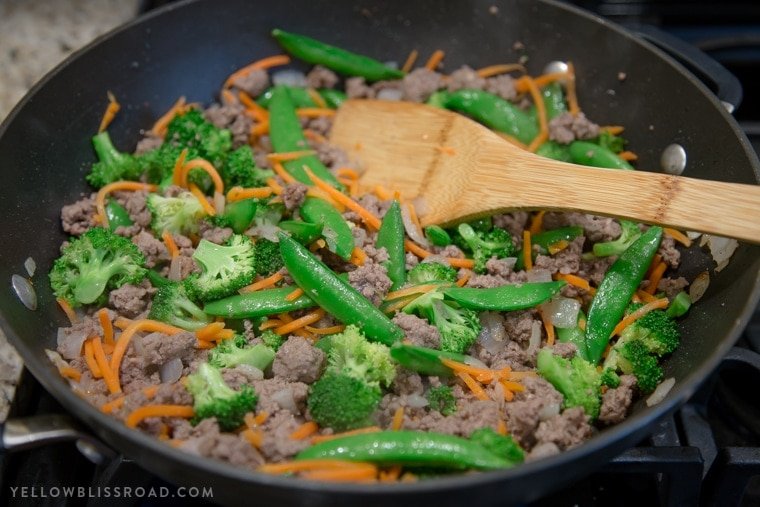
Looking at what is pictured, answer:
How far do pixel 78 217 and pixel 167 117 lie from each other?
560 millimetres

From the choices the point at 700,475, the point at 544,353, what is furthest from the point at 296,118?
the point at 700,475

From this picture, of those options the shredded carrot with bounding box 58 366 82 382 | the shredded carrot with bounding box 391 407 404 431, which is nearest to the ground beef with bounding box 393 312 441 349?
the shredded carrot with bounding box 391 407 404 431

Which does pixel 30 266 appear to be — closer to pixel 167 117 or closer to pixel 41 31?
pixel 167 117

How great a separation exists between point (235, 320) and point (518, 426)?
2.92 feet

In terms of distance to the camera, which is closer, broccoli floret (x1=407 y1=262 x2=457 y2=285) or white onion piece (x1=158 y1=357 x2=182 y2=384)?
white onion piece (x1=158 y1=357 x2=182 y2=384)

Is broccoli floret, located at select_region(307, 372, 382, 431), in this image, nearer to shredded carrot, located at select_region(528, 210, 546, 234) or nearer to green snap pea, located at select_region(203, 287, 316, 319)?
green snap pea, located at select_region(203, 287, 316, 319)

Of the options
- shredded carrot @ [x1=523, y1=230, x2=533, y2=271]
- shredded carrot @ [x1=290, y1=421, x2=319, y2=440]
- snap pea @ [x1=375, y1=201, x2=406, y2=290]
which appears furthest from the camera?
shredded carrot @ [x1=523, y1=230, x2=533, y2=271]

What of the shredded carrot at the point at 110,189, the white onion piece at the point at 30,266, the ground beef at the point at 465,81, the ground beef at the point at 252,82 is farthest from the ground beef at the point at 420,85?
the white onion piece at the point at 30,266

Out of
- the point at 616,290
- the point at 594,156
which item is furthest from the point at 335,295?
the point at 594,156

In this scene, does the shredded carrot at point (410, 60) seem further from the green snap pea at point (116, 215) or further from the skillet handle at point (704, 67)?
the green snap pea at point (116, 215)

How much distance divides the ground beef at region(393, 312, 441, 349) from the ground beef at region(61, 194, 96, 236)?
43.3 inches

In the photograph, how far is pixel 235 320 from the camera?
7.14 ft

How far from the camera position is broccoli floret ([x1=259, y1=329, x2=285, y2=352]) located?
2.09 meters

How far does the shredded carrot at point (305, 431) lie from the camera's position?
5.98 feet
